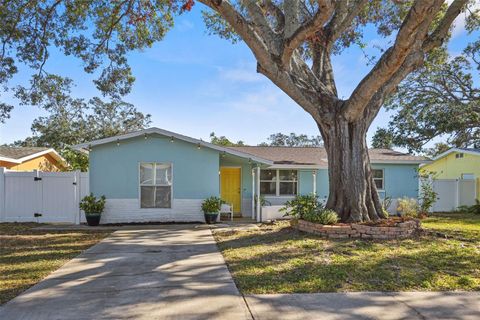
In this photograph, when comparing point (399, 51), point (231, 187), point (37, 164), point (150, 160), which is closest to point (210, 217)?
point (150, 160)

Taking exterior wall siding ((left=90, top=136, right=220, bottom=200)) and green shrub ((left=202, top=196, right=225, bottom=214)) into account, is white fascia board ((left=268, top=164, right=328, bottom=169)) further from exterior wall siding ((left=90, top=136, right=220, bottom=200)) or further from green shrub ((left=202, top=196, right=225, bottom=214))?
green shrub ((left=202, top=196, right=225, bottom=214))

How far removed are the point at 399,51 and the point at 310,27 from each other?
1987 millimetres

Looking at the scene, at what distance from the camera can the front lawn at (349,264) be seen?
5277mm

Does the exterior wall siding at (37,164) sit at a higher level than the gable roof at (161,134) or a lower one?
lower

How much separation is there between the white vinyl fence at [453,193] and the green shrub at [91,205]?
15.3 m

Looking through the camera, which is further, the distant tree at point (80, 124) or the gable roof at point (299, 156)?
the distant tree at point (80, 124)

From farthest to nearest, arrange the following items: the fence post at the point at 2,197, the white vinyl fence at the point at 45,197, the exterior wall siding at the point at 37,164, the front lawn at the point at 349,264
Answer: the exterior wall siding at the point at 37,164, the white vinyl fence at the point at 45,197, the fence post at the point at 2,197, the front lawn at the point at 349,264

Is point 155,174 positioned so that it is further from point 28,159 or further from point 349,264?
point 28,159

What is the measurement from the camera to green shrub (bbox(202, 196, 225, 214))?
42.5 ft

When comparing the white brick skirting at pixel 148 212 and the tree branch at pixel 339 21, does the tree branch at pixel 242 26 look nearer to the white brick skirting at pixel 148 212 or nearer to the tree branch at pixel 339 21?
the tree branch at pixel 339 21

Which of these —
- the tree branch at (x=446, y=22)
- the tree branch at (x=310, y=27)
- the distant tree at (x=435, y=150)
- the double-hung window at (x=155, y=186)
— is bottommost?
the double-hung window at (x=155, y=186)

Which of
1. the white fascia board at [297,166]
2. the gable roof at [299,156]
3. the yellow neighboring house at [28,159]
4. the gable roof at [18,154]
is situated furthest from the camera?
the yellow neighboring house at [28,159]

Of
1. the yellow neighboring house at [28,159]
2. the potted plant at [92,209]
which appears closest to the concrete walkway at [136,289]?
the potted plant at [92,209]

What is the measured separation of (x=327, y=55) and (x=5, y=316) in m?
10.7
